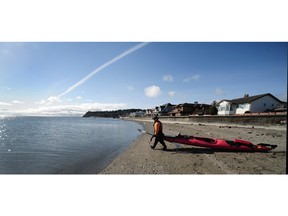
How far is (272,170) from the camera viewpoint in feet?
17.7

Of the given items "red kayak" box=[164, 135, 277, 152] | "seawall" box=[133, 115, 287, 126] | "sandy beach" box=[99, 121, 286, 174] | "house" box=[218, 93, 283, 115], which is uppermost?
"house" box=[218, 93, 283, 115]

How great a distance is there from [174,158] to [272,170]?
2.87 metres

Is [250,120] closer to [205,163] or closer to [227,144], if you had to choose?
[227,144]

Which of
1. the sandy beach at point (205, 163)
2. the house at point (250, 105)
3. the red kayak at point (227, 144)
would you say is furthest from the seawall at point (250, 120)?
the sandy beach at point (205, 163)

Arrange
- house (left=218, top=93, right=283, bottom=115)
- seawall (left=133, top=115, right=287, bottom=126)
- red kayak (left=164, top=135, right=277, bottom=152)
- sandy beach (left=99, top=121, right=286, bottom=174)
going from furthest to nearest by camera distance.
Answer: house (left=218, top=93, right=283, bottom=115) → seawall (left=133, top=115, right=287, bottom=126) → red kayak (left=164, top=135, right=277, bottom=152) → sandy beach (left=99, top=121, right=286, bottom=174)

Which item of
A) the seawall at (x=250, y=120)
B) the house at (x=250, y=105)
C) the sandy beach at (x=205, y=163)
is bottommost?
the sandy beach at (x=205, y=163)

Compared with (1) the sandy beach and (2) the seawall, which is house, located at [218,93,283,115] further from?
(1) the sandy beach

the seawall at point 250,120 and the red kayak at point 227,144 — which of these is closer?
the red kayak at point 227,144

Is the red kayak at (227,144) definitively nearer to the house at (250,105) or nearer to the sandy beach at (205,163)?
the sandy beach at (205,163)

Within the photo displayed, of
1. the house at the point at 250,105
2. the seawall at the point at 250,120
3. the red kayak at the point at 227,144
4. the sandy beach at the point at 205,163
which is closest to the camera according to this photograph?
→ the sandy beach at the point at 205,163

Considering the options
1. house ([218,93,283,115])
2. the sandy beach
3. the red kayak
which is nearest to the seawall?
house ([218,93,283,115])

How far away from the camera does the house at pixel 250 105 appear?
69.4 feet

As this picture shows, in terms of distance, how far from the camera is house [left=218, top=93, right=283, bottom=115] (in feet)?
69.4
